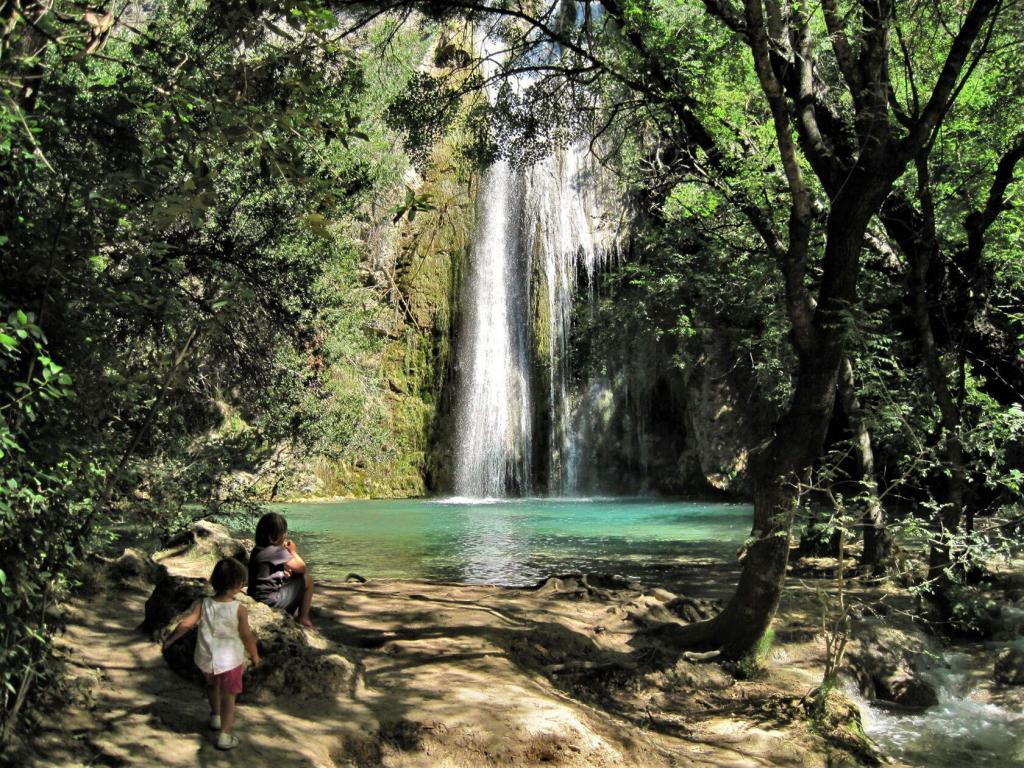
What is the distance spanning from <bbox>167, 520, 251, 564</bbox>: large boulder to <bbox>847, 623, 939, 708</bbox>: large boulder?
6336mm

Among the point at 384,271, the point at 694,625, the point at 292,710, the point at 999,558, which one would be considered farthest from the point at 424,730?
the point at 384,271

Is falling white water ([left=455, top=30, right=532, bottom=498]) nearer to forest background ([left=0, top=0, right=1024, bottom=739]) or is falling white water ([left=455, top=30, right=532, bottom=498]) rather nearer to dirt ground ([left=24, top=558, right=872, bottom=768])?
forest background ([left=0, top=0, right=1024, bottom=739])

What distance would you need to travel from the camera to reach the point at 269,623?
5230 mm

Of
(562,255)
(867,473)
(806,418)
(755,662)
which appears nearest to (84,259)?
(806,418)

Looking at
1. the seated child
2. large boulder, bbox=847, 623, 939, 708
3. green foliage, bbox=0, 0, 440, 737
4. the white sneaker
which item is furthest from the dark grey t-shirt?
large boulder, bbox=847, 623, 939, 708

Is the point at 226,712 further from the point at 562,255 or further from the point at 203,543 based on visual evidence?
the point at 562,255

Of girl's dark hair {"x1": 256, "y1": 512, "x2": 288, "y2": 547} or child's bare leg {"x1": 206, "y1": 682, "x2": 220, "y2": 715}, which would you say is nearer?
child's bare leg {"x1": 206, "y1": 682, "x2": 220, "y2": 715}

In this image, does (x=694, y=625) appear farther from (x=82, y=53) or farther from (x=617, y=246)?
(x=617, y=246)

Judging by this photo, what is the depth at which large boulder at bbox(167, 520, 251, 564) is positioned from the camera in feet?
32.2

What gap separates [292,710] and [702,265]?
10.9m

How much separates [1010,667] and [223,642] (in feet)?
22.2

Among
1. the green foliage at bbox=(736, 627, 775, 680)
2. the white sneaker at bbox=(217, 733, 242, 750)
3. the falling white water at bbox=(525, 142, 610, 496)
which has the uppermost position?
the falling white water at bbox=(525, 142, 610, 496)

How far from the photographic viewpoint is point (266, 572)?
5852mm

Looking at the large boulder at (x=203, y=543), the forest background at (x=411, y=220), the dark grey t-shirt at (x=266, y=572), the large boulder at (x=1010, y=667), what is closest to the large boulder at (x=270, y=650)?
the dark grey t-shirt at (x=266, y=572)
